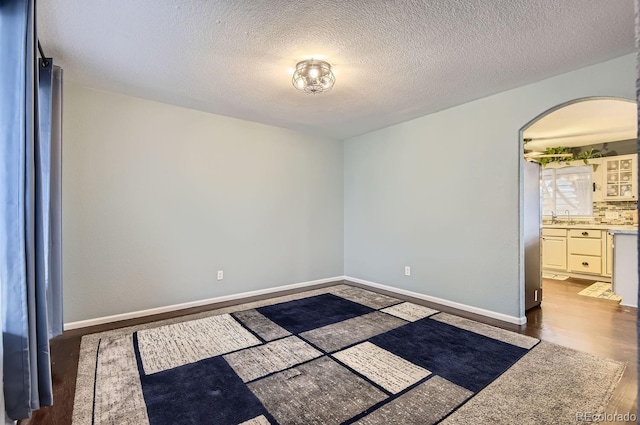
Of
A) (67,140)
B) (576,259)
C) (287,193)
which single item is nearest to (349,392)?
(287,193)

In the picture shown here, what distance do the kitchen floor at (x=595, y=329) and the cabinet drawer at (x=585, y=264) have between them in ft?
4.72

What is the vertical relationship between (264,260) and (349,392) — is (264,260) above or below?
above

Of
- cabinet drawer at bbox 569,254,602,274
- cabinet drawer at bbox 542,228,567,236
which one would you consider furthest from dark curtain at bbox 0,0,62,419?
cabinet drawer at bbox 542,228,567,236

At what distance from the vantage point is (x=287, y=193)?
4.69 metres

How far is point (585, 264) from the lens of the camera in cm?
532

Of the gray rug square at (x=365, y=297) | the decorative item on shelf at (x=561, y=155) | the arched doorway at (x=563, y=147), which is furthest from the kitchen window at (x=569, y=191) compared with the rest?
the gray rug square at (x=365, y=297)

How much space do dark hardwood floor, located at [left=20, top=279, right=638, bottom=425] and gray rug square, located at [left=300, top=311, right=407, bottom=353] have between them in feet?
2.89

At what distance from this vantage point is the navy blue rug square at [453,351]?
217cm

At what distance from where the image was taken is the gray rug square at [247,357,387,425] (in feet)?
5.71

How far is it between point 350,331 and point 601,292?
13.3 ft

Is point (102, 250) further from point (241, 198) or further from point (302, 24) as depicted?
point (302, 24)

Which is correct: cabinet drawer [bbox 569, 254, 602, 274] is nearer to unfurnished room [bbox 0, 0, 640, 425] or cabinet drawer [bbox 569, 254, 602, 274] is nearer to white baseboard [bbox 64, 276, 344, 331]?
unfurnished room [bbox 0, 0, 640, 425]

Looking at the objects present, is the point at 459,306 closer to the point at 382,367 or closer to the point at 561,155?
the point at 382,367

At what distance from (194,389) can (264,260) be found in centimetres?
246
